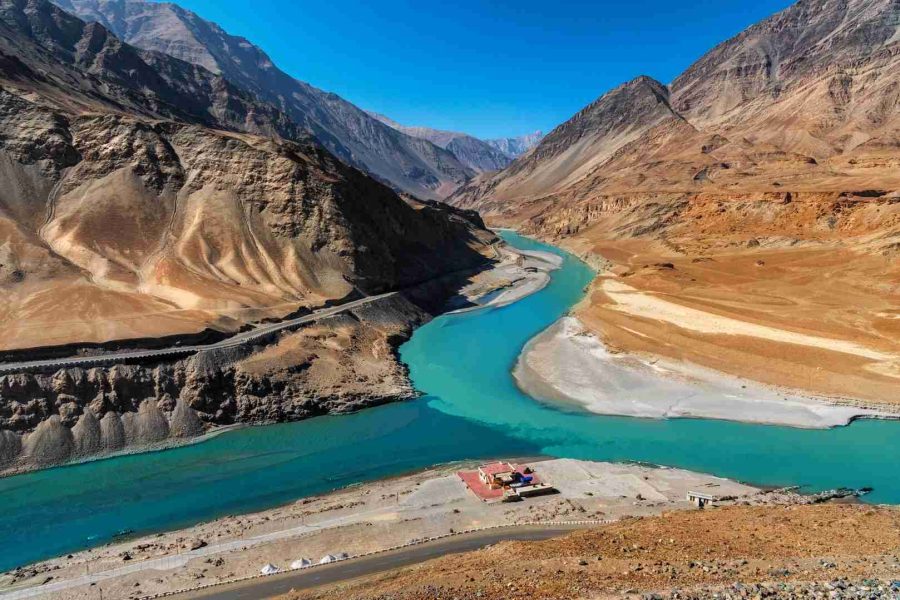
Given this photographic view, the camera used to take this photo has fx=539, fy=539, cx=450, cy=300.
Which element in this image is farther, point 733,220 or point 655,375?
point 733,220

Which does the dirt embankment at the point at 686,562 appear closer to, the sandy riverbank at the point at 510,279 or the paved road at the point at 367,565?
the paved road at the point at 367,565

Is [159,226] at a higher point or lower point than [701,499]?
higher

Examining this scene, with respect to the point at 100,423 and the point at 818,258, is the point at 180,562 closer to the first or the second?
the point at 100,423

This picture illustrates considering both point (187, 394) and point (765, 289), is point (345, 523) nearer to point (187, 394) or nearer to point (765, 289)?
point (187, 394)

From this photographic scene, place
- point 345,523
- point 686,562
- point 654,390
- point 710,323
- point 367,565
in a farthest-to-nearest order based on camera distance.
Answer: point 710,323
point 654,390
point 345,523
point 367,565
point 686,562

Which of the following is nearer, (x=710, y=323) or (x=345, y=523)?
(x=345, y=523)

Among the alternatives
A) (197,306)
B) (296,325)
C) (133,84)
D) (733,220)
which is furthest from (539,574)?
(133,84)

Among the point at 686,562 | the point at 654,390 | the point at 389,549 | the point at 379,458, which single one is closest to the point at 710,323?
the point at 654,390
